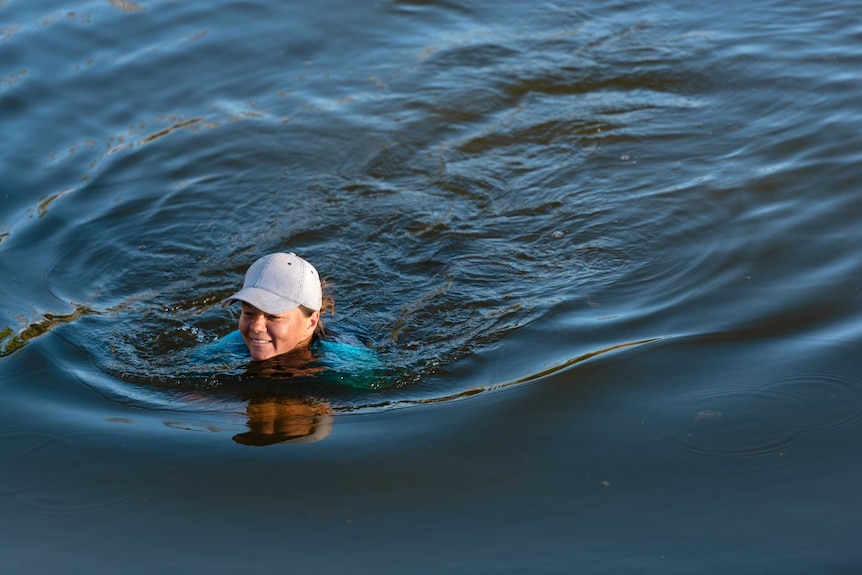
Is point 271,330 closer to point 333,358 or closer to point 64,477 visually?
point 333,358

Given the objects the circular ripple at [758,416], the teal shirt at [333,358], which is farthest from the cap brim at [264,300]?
the circular ripple at [758,416]

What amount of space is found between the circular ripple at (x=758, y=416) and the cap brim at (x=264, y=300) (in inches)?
80.5

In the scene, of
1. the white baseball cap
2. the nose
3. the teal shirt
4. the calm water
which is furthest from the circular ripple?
the nose

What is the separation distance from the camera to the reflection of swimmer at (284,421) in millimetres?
5363

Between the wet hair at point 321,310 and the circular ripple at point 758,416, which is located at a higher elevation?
the wet hair at point 321,310

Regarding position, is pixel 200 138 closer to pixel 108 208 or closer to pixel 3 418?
pixel 108 208

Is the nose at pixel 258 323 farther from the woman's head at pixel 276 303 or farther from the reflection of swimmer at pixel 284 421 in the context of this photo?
the reflection of swimmer at pixel 284 421

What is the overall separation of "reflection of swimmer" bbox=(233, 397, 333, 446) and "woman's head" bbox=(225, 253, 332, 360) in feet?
1.02

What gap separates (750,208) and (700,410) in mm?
2829

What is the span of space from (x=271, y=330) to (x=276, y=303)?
19 cm

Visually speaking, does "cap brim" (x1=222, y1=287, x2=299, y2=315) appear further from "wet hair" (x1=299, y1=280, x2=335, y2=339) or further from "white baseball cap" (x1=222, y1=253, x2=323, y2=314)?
"wet hair" (x1=299, y1=280, x2=335, y2=339)

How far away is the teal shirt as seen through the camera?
591 cm

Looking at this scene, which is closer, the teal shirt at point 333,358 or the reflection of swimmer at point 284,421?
the reflection of swimmer at point 284,421

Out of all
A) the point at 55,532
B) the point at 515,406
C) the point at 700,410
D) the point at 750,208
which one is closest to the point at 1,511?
Answer: the point at 55,532
